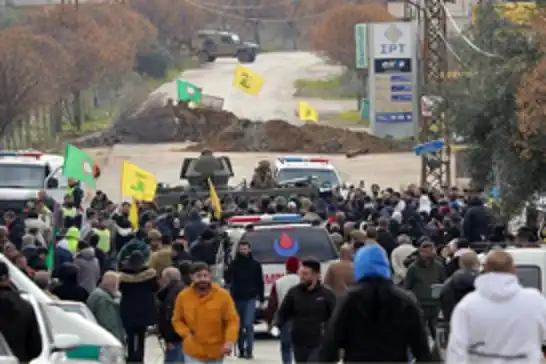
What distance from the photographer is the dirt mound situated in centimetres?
6606

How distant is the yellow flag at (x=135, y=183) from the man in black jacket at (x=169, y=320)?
525 inches

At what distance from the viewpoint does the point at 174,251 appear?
1866cm

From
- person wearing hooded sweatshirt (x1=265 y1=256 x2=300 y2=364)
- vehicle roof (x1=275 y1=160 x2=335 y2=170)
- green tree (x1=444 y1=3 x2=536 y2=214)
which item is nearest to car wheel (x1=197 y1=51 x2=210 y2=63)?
vehicle roof (x1=275 y1=160 x2=335 y2=170)

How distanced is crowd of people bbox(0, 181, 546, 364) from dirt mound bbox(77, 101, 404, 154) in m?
33.8

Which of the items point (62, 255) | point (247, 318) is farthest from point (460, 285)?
point (62, 255)

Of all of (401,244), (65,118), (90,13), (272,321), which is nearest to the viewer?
(272,321)

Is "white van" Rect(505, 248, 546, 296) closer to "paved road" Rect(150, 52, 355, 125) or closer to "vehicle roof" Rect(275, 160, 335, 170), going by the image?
"vehicle roof" Rect(275, 160, 335, 170)

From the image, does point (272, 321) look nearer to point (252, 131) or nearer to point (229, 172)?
point (229, 172)

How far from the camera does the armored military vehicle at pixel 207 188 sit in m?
31.6

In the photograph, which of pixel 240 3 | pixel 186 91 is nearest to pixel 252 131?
pixel 186 91

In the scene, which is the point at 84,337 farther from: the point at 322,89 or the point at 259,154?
the point at 322,89

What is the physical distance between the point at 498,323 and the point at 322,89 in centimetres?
9607

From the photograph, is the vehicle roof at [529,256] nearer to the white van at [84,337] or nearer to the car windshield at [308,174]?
the white van at [84,337]

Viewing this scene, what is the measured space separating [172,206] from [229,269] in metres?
12.7
